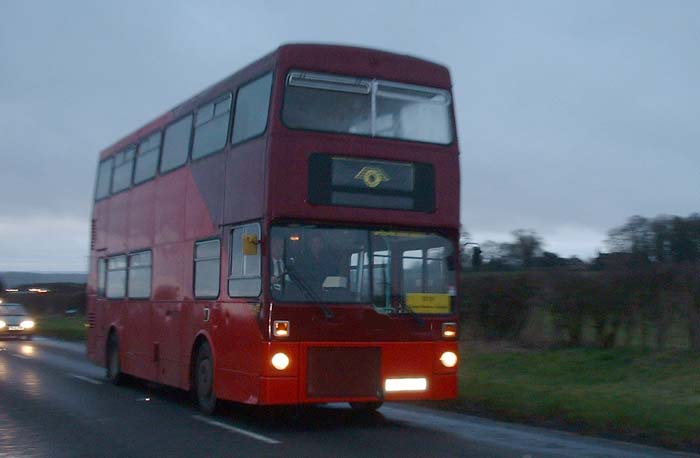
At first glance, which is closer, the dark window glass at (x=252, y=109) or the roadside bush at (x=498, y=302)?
the dark window glass at (x=252, y=109)

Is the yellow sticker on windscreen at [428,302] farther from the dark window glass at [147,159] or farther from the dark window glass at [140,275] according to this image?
the dark window glass at [147,159]

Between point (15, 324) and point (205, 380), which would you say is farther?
point (15, 324)

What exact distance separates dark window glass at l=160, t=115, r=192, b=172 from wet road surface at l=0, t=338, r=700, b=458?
3.85m

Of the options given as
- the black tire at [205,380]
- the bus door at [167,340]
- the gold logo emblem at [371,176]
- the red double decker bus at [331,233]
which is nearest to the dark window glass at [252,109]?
the red double decker bus at [331,233]

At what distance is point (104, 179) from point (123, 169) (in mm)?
1533

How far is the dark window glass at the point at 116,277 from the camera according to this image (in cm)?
1859

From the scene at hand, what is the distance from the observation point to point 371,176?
12.5 metres

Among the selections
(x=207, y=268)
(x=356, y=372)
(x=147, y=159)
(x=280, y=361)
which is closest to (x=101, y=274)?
(x=147, y=159)

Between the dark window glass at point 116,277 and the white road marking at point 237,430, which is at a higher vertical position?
the dark window glass at point 116,277

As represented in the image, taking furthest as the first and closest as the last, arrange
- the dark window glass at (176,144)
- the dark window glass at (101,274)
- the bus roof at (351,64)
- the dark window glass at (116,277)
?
the dark window glass at (101,274)
the dark window glass at (116,277)
the dark window glass at (176,144)
the bus roof at (351,64)

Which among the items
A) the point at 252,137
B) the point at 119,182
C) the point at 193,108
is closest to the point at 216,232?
the point at 252,137

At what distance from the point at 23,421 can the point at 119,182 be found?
689cm

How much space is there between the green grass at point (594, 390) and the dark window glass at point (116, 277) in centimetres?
655

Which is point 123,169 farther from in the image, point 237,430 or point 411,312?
point 411,312
